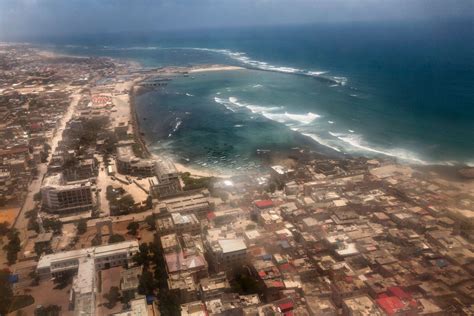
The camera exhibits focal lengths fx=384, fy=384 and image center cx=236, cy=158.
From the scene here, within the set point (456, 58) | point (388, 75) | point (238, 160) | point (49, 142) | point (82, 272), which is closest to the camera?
point (82, 272)

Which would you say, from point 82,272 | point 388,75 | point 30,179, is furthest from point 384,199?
point 388,75

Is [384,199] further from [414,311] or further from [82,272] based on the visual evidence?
[82,272]

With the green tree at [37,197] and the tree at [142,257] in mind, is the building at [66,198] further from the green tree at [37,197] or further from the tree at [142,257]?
the tree at [142,257]

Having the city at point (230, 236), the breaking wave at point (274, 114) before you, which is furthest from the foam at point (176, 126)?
the breaking wave at point (274, 114)

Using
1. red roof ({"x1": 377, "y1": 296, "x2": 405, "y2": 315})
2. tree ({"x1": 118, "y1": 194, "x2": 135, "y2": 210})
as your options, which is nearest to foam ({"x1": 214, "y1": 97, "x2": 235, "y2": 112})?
tree ({"x1": 118, "y1": 194, "x2": 135, "y2": 210})

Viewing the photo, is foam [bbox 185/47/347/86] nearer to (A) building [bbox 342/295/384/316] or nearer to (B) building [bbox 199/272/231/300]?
(A) building [bbox 342/295/384/316]

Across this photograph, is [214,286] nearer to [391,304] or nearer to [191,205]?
[391,304]

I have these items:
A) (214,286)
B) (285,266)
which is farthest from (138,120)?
(285,266)
